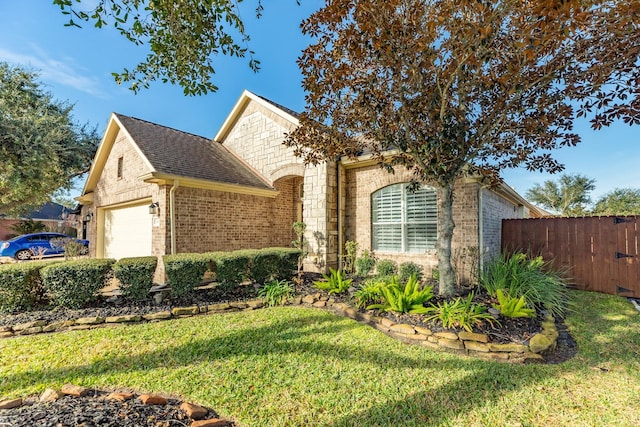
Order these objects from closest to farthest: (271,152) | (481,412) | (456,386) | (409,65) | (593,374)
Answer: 1. (481,412)
2. (456,386)
3. (593,374)
4. (409,65)
5. (271,152)

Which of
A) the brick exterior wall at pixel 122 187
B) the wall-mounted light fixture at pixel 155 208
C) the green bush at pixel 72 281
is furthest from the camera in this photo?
the brick exterior wall at pixel 122 187

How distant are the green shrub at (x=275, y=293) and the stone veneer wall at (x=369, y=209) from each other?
337cm

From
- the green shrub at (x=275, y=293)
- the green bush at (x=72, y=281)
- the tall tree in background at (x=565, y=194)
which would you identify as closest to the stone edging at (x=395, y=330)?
the green shrub at (x=275, y=293)

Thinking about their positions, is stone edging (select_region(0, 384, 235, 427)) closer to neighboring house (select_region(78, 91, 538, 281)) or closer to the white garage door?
neighboring house (select_region(78, 91, 538, 281))

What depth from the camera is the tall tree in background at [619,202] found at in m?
26.3

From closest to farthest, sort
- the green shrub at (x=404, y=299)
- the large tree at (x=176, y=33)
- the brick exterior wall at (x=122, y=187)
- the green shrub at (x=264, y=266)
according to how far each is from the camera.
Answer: the large tree at (x=176, y=33) < the green shrub at (x=404, y=299) < the green shrub at (x=264, y=266) < the brick exterior wall at (x=122, y=187)

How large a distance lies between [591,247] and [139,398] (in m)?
10.5

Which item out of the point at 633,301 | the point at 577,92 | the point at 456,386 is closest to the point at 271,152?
the point at 577,92

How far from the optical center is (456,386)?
3.23 metres

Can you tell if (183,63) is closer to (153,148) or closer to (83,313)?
(83,313)

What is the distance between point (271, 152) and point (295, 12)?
604 centimetres

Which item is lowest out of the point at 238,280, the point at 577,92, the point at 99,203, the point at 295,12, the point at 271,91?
the point at 238,280

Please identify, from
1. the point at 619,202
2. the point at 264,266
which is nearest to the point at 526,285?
the point at 264,266

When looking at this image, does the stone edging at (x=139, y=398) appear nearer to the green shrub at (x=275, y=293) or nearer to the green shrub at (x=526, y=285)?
the green shrub at (x=275, y=293)
